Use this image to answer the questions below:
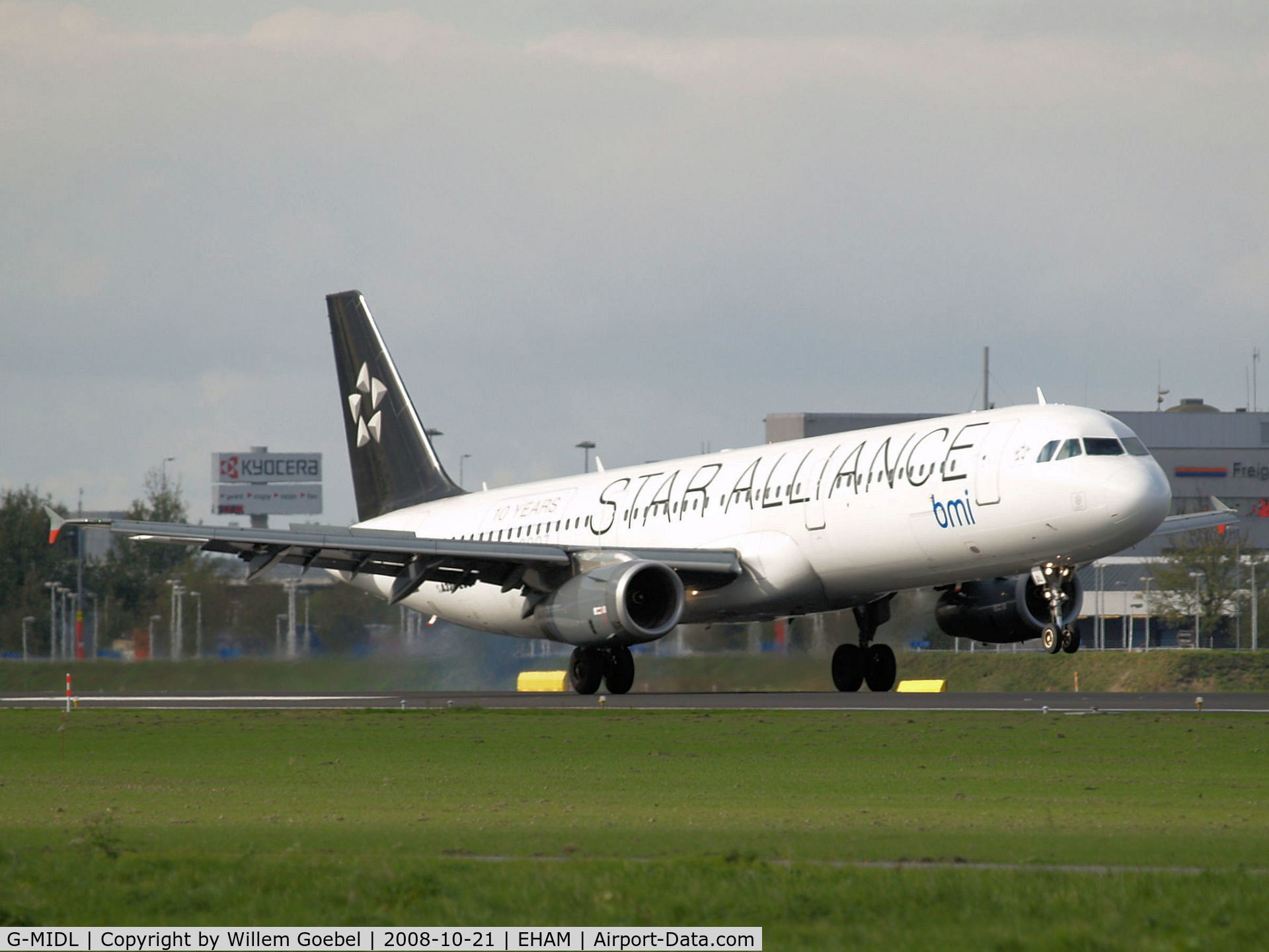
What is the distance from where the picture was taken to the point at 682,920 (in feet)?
32.6

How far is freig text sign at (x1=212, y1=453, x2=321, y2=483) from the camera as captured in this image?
529 feet

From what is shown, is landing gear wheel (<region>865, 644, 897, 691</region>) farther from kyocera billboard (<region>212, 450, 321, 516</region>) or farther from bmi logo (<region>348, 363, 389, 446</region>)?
kyocera billboard (<region>212, 450, 321, 516</region>)

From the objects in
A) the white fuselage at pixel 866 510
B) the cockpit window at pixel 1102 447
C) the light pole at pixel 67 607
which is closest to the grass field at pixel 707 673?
the white fuselage at pixel 866 510

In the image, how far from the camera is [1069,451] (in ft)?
99.2

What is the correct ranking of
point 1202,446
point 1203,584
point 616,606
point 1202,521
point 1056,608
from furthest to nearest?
point 1202,446, point 1203,584, point 1202,521, point 616,606, point 1056,608

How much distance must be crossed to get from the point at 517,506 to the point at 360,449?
7555 mm

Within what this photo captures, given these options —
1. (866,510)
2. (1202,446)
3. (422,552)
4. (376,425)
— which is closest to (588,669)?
(422,552)

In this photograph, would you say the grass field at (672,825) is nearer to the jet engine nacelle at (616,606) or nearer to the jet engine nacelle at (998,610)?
the jet engine nacelle at (616,606)

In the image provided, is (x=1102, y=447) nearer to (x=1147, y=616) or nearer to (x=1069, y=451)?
(x=1069, y=451)

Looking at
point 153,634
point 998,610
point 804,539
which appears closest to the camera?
point 804,539

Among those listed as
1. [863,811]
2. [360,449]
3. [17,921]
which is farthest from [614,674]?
[17,921]

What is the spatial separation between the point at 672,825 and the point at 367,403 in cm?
3441

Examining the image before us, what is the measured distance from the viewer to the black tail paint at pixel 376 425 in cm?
4691
